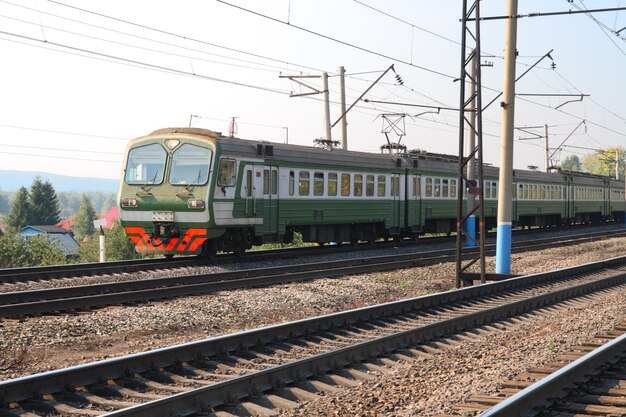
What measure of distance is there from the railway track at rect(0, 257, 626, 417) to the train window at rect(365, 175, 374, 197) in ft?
45.4

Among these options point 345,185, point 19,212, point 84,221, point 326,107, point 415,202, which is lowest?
point 84,221

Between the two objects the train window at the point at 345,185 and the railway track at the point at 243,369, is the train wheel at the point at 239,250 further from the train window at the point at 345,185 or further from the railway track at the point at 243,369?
the railway track at the point at 243,369

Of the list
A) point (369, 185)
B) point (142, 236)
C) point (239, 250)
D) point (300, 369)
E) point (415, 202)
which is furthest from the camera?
point (415, 202)

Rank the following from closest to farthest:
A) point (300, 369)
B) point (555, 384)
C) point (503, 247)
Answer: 1. point (555, 384)
2. point (300, 369)
3. point (503, 247)

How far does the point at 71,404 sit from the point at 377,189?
21.0m

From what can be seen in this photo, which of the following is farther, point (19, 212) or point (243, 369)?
point (19, 212)

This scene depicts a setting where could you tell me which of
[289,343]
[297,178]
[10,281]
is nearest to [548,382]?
[289,343]

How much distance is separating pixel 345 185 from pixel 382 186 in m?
2.80

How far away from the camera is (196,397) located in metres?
6.58

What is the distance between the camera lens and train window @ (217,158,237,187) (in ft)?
64.5

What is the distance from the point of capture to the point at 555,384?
22.6 ft

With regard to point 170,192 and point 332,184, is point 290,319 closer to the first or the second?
point 170,192

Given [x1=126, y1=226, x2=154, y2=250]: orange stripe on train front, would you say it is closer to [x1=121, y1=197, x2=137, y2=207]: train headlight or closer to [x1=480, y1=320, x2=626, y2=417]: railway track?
[x1=121, y1=197, x2=137, y2=207]: train headlight

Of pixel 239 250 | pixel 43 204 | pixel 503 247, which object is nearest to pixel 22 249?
pixel 239 250
